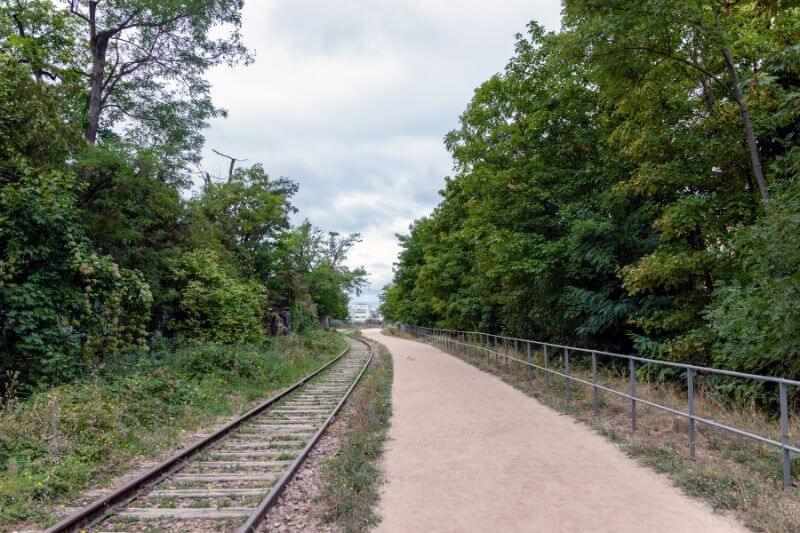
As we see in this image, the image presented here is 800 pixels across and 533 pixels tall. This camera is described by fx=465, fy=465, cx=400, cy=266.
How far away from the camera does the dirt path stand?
4.22m

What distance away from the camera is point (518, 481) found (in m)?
5.28

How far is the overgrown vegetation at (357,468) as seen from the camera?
4.48 m

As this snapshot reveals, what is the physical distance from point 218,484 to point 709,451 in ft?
20.3

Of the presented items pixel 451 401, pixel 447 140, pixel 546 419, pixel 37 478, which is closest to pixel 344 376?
pixel 451 401

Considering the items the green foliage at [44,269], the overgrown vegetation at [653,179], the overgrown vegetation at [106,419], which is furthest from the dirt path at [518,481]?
the green foliage at [44,269]

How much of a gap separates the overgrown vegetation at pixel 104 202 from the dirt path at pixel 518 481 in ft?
21.1

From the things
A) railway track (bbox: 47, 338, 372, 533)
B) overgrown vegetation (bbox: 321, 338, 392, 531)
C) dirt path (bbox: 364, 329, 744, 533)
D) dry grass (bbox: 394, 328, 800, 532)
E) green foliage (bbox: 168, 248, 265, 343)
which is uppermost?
green foliage (bbox: 168, 248, 265, 343)

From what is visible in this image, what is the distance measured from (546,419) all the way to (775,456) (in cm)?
348

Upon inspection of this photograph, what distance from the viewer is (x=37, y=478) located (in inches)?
201

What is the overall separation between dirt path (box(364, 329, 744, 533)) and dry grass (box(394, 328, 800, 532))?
0.23 meters

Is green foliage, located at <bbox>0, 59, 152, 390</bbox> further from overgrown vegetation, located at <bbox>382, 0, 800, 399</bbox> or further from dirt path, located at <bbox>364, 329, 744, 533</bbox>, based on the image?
overgrown vegetation, located at <bbox>382, 0, 800, 399</bbox>

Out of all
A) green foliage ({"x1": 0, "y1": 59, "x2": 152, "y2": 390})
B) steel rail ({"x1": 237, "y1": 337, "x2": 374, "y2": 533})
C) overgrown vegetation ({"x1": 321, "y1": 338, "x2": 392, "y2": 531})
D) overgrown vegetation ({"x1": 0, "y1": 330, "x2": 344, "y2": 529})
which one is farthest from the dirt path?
green foliage ({"x1": 0, "y1": 59, "x2": 152, "y2": 390})

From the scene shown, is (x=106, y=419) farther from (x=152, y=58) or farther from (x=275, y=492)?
(x=152, y=58)

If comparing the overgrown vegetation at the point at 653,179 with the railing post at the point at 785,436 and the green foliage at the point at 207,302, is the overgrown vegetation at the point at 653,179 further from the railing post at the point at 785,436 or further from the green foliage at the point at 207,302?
the green foliage at the point at 207,302
